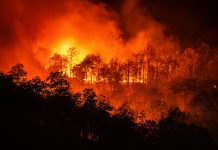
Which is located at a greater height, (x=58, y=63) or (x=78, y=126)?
(x=58, y=63)

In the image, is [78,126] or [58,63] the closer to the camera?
[78,126]

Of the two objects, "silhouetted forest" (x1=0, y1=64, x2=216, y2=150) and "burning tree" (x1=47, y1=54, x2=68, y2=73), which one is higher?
"burning tree" (x1=47, y1=54, x2=68, y2=73)

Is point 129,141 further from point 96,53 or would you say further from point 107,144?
point 96,53

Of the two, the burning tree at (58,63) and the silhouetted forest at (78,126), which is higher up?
the burning tree at (58,63)

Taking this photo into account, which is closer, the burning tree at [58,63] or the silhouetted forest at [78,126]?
the silhouetted forest at [78,126]

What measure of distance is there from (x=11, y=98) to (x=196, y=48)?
45418 millimetres

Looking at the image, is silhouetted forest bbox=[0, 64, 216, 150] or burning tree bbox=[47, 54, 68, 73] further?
burning tree bbox=[47, 54, 68, 73]

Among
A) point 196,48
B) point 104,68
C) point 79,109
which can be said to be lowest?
point 79,109

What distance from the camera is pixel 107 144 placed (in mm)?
19859

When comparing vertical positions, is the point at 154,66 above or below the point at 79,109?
above

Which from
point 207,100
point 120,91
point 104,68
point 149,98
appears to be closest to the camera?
point 207,100

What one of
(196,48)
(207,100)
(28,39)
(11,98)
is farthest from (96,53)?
(11,98)

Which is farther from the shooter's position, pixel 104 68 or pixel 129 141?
pixel 104 68

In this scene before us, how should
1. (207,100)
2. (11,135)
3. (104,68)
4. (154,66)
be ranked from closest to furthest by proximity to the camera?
1. (11,135)
2. (207,100)
3. (104,68)
4. (154,66)
